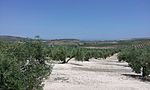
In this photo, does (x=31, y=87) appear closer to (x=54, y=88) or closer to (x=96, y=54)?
(x=54, y=88)

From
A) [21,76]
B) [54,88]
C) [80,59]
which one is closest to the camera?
[21,76]

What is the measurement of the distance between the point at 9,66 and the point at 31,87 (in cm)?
335

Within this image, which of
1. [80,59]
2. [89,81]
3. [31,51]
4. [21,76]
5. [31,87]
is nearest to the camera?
[21,76]

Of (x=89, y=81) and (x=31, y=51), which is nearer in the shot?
(x=31, y=51)

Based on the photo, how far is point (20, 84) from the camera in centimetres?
1702

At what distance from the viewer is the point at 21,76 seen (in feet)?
60.6

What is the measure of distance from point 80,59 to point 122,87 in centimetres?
4491

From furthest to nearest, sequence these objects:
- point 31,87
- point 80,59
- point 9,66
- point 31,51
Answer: point 80,59 → point 31,51 → point 31,87 → point 9,66

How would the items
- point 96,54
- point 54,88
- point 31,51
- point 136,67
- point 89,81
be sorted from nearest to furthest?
1. point 31,51
2. point 54,88
3. point 89,81
4. point 136,67
5. point 96,54

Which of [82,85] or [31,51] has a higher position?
[31,51]

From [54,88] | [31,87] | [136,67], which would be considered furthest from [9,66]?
[136,67]

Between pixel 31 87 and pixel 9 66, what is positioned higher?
pixel 9 66

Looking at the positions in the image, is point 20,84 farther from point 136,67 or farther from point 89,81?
point 136,67

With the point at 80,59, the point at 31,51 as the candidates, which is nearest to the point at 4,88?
the point at 31,51
